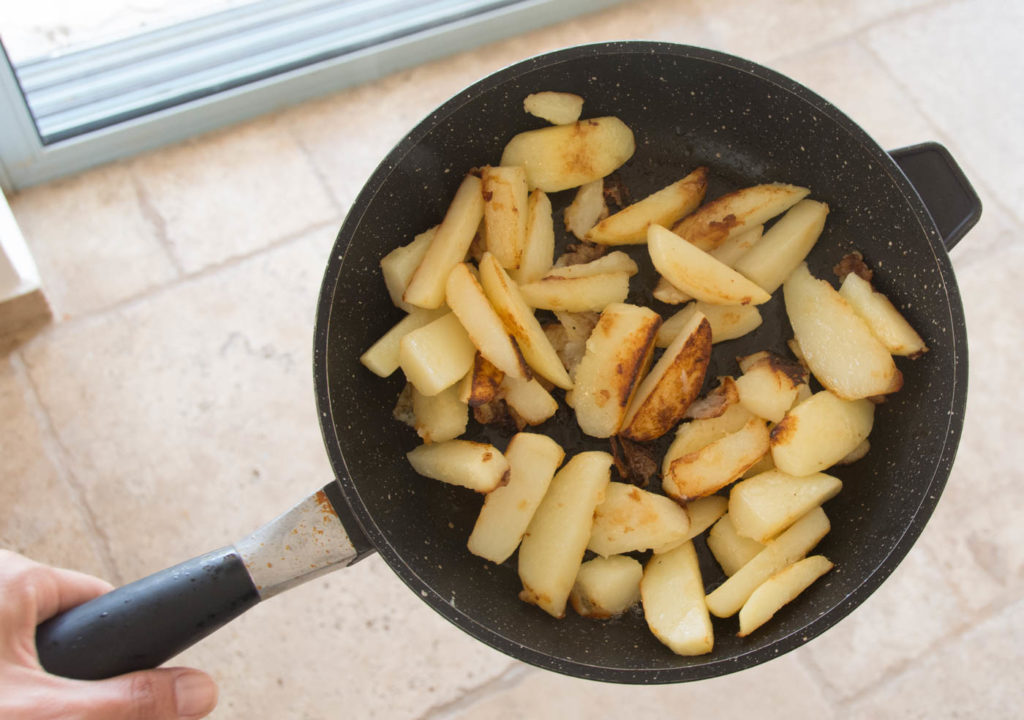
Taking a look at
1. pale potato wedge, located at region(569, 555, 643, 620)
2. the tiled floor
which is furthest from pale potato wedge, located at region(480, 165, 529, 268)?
the tiled floor

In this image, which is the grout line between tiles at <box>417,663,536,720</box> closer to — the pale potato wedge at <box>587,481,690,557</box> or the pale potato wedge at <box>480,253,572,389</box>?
the pale potato wedge at <box>587,481,690,557</box>

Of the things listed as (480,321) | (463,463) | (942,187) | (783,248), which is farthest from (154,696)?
(942,187)

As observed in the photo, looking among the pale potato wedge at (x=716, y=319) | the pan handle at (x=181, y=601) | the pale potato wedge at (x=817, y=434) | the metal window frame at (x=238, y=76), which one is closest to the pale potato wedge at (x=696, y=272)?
the pale potato wedge at (x=716, y=319)

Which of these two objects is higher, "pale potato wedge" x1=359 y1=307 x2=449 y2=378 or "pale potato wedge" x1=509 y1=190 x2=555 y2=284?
"pale potato wedge" x1=509 y1=190 x2=555 y2=284

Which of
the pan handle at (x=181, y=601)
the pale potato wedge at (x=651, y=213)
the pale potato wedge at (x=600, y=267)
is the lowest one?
the pan handle at (x=181, y=601)

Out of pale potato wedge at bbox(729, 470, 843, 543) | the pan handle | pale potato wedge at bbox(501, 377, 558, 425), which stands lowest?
the pan handle

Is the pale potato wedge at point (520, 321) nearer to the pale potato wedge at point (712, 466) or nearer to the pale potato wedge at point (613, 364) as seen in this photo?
the pale potato wedge at point (613, 364)

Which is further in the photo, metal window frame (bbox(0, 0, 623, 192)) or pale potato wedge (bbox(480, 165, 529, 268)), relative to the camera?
metal window frame (bbox(0, 0, 623, 192))

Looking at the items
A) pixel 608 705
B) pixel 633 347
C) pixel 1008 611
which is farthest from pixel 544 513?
pixel 1008 611
